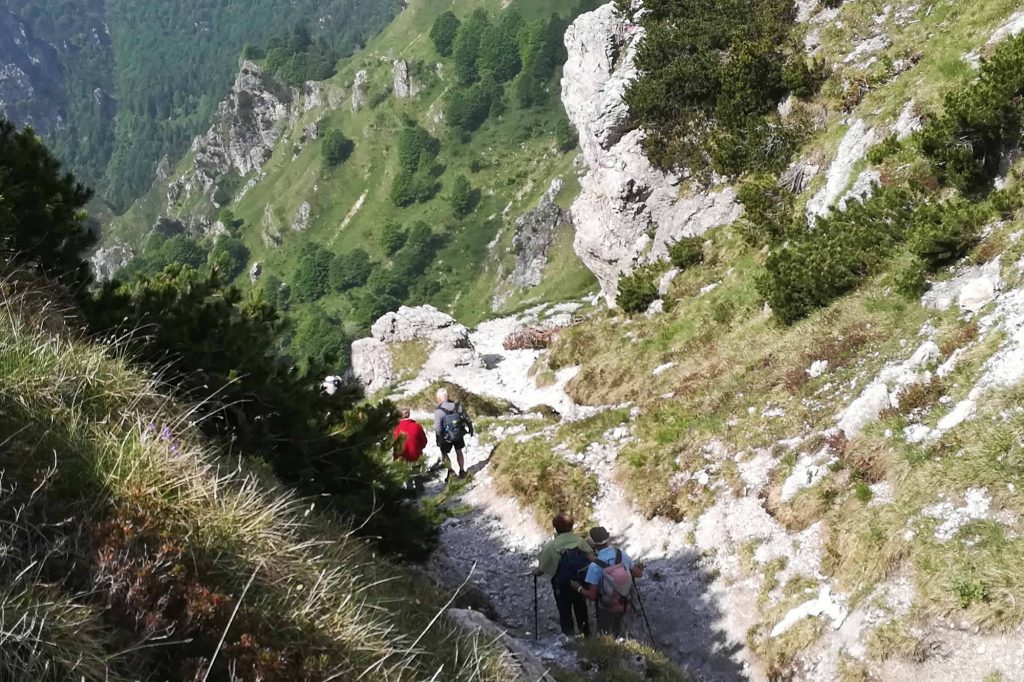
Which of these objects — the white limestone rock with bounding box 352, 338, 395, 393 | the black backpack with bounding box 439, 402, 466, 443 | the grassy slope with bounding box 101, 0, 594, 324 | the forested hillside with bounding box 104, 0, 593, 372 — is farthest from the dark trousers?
the grassy slope with bounding box 101, 0, 594, 324

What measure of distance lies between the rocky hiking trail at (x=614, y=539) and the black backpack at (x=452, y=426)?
110 cm

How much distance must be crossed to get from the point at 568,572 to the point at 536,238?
4491 inches

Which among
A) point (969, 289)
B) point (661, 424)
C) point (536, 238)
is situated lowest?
point (536, 238)

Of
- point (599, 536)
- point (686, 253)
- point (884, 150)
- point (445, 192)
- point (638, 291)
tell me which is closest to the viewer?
point (599, 536)

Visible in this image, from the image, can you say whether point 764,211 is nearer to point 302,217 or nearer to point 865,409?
point 865,409

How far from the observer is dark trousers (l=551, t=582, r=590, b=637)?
10.3 m

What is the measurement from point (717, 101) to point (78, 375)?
27.6 m

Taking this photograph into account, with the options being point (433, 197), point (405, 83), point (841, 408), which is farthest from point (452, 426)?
point (405, 83)

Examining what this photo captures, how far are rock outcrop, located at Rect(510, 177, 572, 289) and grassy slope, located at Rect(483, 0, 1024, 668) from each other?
92.5 m

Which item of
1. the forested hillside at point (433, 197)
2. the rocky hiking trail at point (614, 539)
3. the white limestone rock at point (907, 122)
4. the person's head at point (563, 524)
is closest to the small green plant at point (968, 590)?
the rocky hiking trail at point (614, 539)

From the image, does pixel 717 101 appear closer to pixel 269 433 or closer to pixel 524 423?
pixel 524 423

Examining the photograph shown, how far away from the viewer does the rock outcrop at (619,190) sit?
28.2 meters

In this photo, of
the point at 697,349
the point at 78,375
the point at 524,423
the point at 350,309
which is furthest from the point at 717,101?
the point at 350,309

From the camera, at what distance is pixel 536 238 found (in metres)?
123
